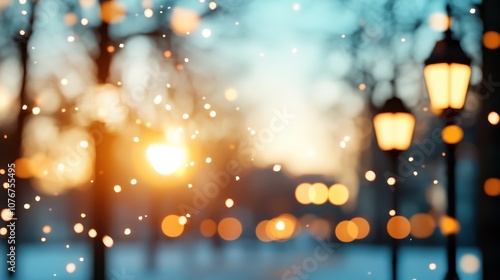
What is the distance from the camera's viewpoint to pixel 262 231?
4.09 metres

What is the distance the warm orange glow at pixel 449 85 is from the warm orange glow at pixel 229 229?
200cm

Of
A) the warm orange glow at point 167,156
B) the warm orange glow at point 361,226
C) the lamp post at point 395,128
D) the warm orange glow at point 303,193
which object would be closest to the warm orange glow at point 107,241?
the warm orange glow at point 167,156

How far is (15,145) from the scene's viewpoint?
2.72 metres

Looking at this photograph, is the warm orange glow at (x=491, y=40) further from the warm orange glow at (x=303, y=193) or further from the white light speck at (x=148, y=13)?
the warm orange glow at (x=303, y=193)

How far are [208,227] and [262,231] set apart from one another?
48 centimetres

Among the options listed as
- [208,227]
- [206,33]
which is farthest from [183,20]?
[208,227]

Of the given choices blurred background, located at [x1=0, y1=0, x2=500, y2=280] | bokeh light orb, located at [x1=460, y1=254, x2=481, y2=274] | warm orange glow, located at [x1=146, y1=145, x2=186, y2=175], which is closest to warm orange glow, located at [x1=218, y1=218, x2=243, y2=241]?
blurred background, located at [x1=0, y1=0, x2=500, y2=280]

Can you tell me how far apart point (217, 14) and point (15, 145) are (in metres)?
1.11

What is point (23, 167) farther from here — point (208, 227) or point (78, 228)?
point (208, 227)

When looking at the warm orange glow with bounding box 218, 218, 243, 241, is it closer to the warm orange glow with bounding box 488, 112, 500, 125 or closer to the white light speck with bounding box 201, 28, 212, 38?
the white light speck with bounding box 201, 28, 212, 38

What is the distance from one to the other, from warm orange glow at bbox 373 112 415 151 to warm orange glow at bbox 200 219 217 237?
5.42 feet

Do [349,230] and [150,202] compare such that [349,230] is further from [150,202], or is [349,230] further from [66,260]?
[66,260]

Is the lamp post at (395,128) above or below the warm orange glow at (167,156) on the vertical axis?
above

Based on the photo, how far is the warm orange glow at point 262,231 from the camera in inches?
160
